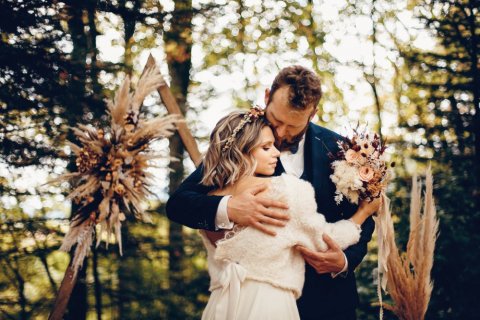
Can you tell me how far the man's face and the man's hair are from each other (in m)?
0.03

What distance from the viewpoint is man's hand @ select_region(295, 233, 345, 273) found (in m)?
2.56

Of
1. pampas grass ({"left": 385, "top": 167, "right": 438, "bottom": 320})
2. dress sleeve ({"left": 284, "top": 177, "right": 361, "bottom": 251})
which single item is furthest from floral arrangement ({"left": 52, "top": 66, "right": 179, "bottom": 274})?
pampas grass ({"left": 385, "top": 167, "right": 438, "bottom": 320})

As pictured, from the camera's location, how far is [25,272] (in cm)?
432

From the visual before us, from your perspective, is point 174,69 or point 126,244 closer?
point 126,244

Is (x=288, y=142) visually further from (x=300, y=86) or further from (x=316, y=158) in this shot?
(x=300, y=86)

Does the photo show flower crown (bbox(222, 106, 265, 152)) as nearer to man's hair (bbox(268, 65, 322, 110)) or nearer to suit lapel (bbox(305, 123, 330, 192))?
man's hair (bbox(268, 65, 322, 110))

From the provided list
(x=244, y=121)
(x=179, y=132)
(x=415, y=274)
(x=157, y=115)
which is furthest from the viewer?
(x=157, y=115)

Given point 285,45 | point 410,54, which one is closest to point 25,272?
point 410,54

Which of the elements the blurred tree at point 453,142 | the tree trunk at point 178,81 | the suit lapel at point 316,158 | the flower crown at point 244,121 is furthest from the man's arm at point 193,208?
the blurred tree at point 453,142

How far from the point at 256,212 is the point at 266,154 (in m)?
0.37

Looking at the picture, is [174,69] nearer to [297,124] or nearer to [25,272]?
[25,272]

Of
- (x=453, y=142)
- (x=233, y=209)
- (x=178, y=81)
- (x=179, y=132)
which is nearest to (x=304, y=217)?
(x=233, y=209)

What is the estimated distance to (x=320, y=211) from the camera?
113 inches

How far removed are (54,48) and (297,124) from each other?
2.09 m
